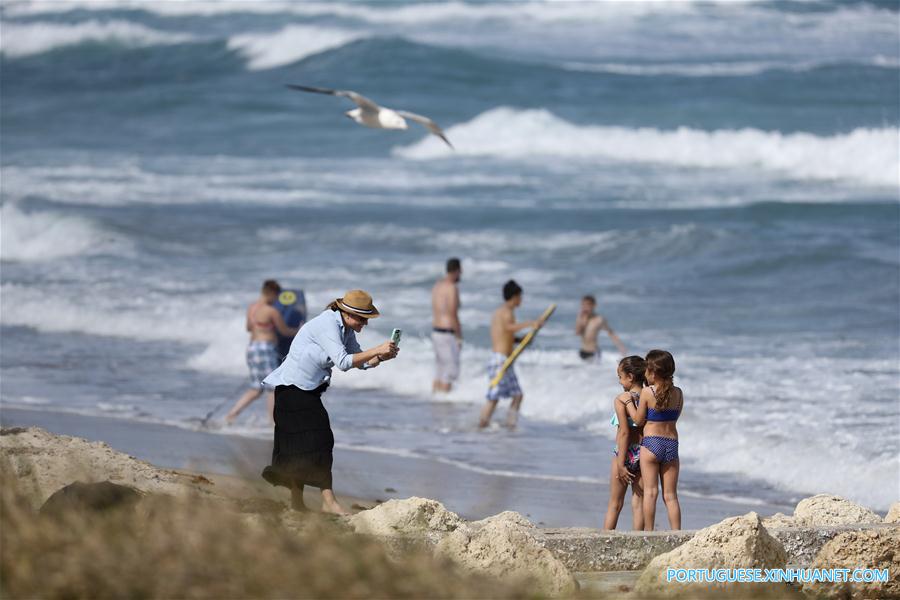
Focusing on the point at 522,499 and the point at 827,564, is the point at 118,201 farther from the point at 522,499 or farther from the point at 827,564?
the point at 827,564

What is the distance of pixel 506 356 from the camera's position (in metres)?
12.7

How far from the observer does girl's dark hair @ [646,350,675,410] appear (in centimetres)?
709

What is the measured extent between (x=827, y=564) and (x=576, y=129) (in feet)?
113

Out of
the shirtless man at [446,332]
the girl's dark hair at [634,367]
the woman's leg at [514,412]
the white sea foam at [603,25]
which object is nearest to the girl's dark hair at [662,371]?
the girl's dark hair at [634,367]

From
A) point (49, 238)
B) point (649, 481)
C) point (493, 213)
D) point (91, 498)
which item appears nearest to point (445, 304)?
point (649, 481)

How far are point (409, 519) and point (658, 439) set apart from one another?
5.50 ft

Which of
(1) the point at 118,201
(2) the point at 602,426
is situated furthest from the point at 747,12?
(2) the point at 602,426

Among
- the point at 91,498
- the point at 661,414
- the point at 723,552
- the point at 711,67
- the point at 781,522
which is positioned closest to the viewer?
the point at 91,498

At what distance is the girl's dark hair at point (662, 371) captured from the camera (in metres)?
7.09

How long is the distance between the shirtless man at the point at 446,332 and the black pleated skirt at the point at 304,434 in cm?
638

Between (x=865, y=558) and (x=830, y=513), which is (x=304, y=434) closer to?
(x=830, y=513)

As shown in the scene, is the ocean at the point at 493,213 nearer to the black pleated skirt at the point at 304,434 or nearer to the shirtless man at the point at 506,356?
the shirtless man at the point at 506,356

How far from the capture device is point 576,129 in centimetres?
4003

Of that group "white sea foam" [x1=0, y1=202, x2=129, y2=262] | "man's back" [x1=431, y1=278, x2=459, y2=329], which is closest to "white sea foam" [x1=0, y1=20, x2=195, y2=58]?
"white sea foam" [x1=0, y1=202, x2=129, y2=262]
